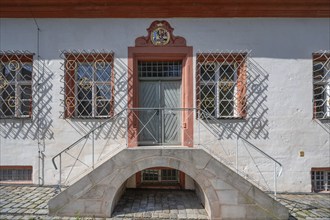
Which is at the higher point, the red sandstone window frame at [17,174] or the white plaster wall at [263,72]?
the white plaster wall at [263,72]

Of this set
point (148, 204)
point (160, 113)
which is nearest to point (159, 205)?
point (148, 204)

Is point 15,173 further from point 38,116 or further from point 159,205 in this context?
point 159,205

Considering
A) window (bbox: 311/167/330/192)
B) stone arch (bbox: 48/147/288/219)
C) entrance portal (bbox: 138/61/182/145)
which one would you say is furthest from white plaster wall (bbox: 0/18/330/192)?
stone arch (bbox: 48/147/288/219)

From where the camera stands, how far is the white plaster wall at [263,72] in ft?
20.1

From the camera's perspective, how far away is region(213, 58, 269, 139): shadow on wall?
20.1 feet

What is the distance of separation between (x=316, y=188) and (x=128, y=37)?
6258 millimetres

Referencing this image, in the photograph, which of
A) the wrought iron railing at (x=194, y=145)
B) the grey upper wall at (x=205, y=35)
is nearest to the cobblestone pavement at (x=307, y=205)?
the wrought iron railing at (x=194, y=145)

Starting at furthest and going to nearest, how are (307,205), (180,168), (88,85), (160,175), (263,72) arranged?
(160,175), (88,85), (263,72), (307,205), (180,168)

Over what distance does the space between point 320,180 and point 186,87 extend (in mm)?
4259

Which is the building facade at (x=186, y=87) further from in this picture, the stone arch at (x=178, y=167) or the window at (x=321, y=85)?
the stone arch at (x=178, y=167)

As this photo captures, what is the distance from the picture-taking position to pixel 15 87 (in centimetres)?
635

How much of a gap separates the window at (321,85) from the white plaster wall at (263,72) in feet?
0.86

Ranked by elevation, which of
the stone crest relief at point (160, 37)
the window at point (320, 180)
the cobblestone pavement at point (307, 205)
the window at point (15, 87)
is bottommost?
the cobblestone pavement at point (307, 205)
